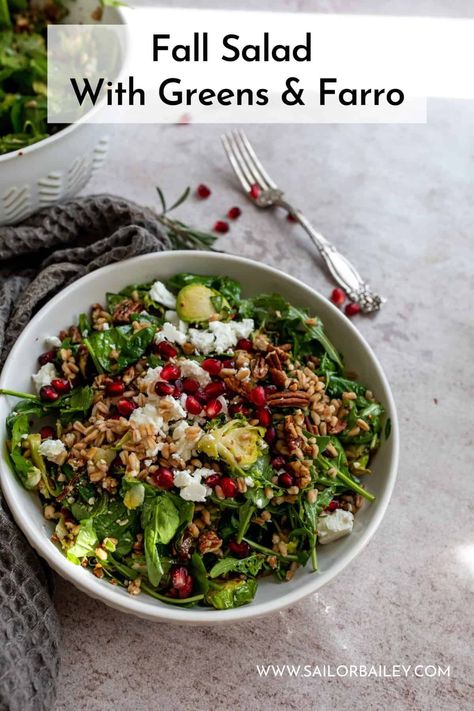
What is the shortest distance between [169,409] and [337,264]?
3.70ft

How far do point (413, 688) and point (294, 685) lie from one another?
36cm

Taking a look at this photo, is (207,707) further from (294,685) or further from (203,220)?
(203,220)

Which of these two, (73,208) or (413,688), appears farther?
(73,208)

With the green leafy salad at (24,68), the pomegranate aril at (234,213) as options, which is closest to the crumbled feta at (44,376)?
the green leafy salad at (24,68)

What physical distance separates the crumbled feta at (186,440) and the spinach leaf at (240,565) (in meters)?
0.31

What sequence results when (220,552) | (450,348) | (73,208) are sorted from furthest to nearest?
1. (450,348)
2. (73,208)
3. (220,552)

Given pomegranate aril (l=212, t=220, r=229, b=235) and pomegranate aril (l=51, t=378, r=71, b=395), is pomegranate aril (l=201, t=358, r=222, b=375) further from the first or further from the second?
pomegranate aril (l=212, t=220, r=229, b=235)

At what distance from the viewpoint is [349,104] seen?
11.9 feet

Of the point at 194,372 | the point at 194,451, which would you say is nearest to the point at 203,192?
the point at 194,372

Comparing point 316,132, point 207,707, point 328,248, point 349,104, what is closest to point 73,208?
point 328,248

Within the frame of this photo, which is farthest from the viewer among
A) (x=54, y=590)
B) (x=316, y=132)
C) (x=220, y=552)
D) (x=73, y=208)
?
(x=316, y=132)

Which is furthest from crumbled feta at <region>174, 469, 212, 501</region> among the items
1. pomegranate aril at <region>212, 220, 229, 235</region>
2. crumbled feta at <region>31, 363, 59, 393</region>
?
pomegranate aril at <region>212, 220, 229, 235</region>

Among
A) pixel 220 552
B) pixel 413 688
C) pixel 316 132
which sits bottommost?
pixel 413 688

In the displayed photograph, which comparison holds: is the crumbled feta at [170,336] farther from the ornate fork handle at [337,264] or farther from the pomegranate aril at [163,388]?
the ornate fork handle at [337,264]
